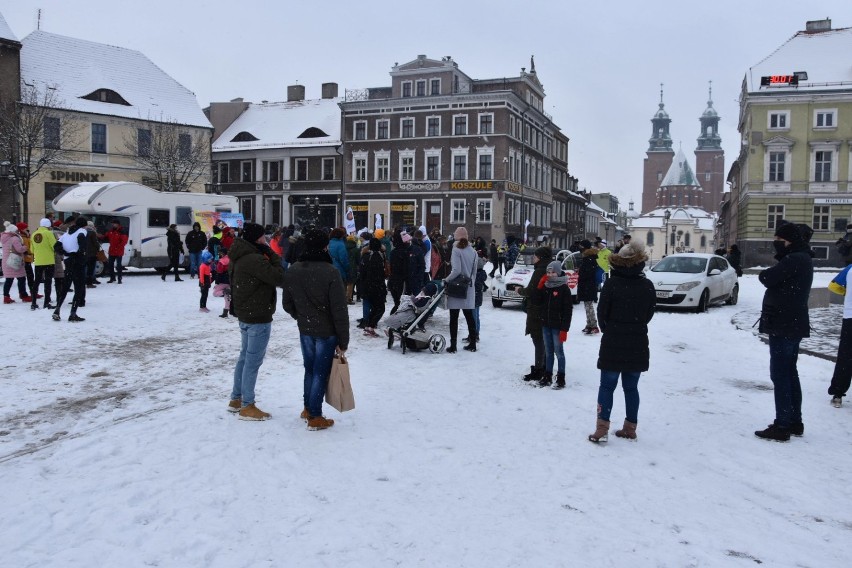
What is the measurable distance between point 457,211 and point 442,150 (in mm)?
4718

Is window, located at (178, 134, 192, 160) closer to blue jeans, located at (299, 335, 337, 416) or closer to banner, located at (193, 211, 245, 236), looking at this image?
banner, located at (193, 211, 245, 236)

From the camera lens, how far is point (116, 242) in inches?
772

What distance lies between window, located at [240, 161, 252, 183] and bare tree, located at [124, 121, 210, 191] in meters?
9.49

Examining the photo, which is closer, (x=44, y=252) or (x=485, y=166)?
(x=44, y=252)

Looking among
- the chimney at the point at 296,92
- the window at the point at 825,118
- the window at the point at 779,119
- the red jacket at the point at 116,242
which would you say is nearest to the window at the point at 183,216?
the red jacket at the point at 116,242

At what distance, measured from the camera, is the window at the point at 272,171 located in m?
55.5

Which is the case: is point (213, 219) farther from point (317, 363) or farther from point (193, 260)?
point (317, 363)

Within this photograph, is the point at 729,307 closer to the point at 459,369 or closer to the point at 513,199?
the point at 459,369

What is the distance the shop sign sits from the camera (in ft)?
159

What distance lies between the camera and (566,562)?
159 inches

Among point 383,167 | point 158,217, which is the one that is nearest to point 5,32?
point 158,217

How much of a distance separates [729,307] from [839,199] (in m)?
33.6

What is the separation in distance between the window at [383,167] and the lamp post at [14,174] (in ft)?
79.9

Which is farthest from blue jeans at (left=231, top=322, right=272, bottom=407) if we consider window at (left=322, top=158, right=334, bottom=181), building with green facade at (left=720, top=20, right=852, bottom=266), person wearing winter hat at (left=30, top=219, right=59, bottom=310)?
window at (left=322, top=158, right=334, bottom=181)
